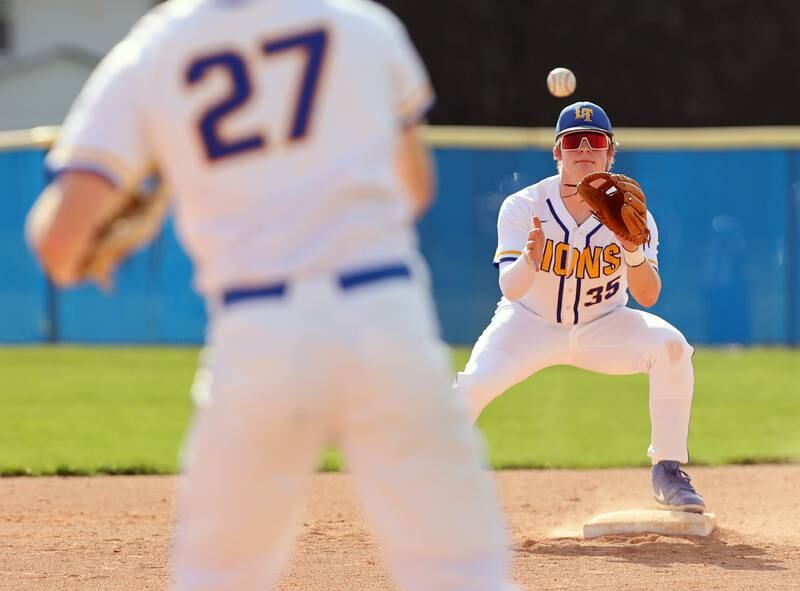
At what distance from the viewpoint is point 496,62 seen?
27266 millimetres

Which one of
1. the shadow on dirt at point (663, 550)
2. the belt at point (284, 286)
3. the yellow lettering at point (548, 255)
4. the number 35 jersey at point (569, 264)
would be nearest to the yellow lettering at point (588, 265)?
the number 35 jersey at point (569, 264)

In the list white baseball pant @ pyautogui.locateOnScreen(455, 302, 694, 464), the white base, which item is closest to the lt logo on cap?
white baseball pant @ pyautogui.locateOnScreen(455, 302, 694, 464)

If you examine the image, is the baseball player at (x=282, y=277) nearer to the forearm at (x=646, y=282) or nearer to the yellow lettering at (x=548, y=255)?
the forearm at (x=646, y=282)

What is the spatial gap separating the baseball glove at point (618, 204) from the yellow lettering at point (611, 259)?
1.71ft

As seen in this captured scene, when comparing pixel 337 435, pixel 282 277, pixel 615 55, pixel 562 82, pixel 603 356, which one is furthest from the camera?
pixel 615 55

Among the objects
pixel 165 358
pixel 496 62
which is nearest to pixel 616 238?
pixel 165 358

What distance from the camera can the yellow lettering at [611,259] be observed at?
6.49 meters

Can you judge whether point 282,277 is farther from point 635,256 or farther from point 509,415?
point 509,415

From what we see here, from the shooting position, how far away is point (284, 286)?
2.79m

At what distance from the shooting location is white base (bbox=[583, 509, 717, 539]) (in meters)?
6.07

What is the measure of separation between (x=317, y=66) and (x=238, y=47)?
0.50ft

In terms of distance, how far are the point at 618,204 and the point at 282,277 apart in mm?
3294

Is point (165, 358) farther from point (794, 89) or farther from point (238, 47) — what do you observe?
Result: point (794, 89)

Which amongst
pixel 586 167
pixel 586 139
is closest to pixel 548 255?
pixel 586 167
